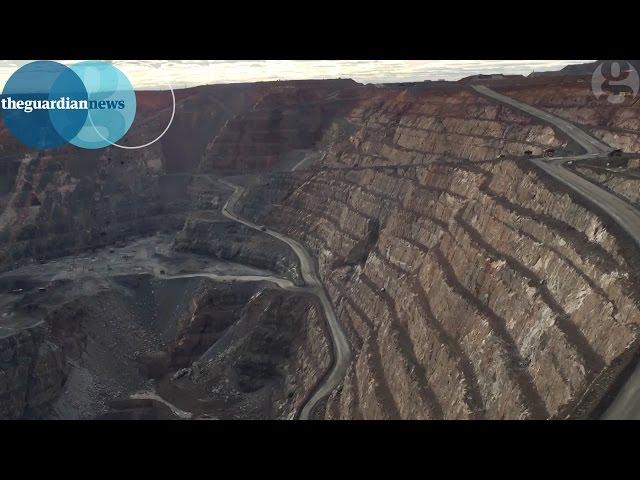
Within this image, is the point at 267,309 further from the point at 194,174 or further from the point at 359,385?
the point at 194,174

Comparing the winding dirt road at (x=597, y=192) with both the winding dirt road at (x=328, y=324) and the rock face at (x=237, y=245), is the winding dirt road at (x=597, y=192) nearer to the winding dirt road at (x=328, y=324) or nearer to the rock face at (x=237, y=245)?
the winding dirt road at (x=328, y=324)

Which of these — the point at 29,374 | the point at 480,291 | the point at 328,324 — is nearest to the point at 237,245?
the point at 328,324

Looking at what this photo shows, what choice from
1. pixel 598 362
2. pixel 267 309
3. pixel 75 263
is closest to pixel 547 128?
pixel 267 309

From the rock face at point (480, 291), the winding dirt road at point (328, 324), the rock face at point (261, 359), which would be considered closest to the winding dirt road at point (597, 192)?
the rock face at point (480, 291)

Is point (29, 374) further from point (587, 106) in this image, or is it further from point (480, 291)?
point (587, 106)

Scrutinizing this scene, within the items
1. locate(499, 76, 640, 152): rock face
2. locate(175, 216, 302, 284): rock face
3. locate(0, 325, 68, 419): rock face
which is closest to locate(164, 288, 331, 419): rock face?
locate(175, 216, 302, 284): rock face

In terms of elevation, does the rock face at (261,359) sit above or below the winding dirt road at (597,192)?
below

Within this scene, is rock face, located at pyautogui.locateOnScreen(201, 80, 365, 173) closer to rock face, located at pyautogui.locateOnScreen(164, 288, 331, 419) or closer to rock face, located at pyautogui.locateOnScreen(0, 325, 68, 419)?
rock face, located at pyautogui.locateOnScreen(164, 288, 331, 419)
